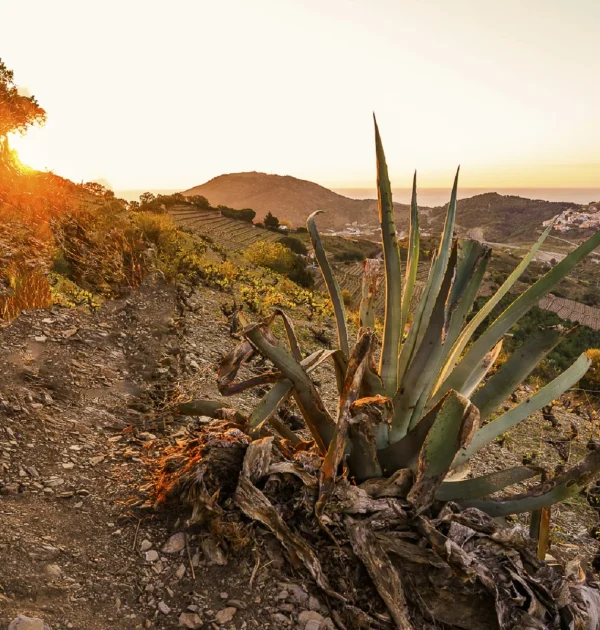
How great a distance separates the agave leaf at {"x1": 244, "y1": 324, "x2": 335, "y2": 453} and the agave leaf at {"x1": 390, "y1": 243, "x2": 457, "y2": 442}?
0.98 ft

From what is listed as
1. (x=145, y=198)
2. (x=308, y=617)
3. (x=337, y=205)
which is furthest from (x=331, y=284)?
(x=337, y=205)

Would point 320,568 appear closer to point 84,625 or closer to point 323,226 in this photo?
point 84,625

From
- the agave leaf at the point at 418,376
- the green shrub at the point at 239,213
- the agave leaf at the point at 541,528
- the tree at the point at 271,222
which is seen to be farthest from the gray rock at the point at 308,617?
the tree at the point at 271,222

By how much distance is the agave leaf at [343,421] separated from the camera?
5.90 ft

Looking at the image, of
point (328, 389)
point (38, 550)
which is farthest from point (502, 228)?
point (38, 550)

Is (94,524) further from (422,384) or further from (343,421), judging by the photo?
(422,384)

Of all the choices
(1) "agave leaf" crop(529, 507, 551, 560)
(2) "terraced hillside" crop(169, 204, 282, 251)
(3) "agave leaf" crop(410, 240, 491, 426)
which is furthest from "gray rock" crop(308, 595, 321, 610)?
(2) "terraced hillside" crop(169, 204, 282, 251)

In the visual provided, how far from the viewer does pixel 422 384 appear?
83.4 inches

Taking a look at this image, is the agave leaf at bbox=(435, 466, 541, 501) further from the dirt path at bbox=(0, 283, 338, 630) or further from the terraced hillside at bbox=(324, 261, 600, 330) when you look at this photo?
the terraced hillside at bbox=(324, 261, 600, 330)

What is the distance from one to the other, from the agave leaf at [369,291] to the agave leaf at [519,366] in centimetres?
60

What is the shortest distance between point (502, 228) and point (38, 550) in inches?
2112

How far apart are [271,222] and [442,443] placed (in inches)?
1502

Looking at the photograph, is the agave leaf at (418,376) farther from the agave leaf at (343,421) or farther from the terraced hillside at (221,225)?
the terraced hillside at (221,225)

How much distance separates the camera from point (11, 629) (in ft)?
4.62
